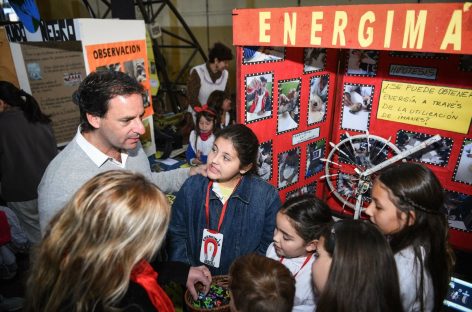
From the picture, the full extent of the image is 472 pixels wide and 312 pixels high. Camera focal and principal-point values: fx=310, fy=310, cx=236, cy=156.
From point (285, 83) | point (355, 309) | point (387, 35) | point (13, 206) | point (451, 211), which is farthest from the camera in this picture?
point (13, 206)

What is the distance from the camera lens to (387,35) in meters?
1.64

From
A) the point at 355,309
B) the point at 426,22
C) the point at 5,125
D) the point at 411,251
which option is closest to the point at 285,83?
the point at 426,22

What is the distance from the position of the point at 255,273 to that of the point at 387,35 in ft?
4.55

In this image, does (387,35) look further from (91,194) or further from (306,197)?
(91,194)

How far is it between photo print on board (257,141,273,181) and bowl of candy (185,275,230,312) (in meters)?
1.04

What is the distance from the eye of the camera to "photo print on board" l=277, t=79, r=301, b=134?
2574 mm

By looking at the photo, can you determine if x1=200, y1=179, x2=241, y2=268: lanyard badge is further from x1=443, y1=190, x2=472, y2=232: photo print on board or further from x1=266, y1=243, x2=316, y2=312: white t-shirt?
x1=443, y1=190, x2=472, y2=232: photo print on board

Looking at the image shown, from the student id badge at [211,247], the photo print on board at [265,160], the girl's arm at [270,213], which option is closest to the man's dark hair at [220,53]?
the photo print on board at [265,160]

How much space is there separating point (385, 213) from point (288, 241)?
548 millimetres

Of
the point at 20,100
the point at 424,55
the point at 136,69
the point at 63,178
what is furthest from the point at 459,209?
the point at 20,100

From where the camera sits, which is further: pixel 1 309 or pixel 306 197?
pixel 1 309

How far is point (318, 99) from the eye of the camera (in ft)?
9.65

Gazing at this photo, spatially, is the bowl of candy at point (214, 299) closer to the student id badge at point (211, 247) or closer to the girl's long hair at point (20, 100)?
the student id badge at point (211, 247)

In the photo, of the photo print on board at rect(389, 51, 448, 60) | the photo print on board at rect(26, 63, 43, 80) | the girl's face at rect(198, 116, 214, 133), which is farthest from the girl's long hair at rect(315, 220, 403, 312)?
the photo print on board at rect(26, 63, 43, 80)
